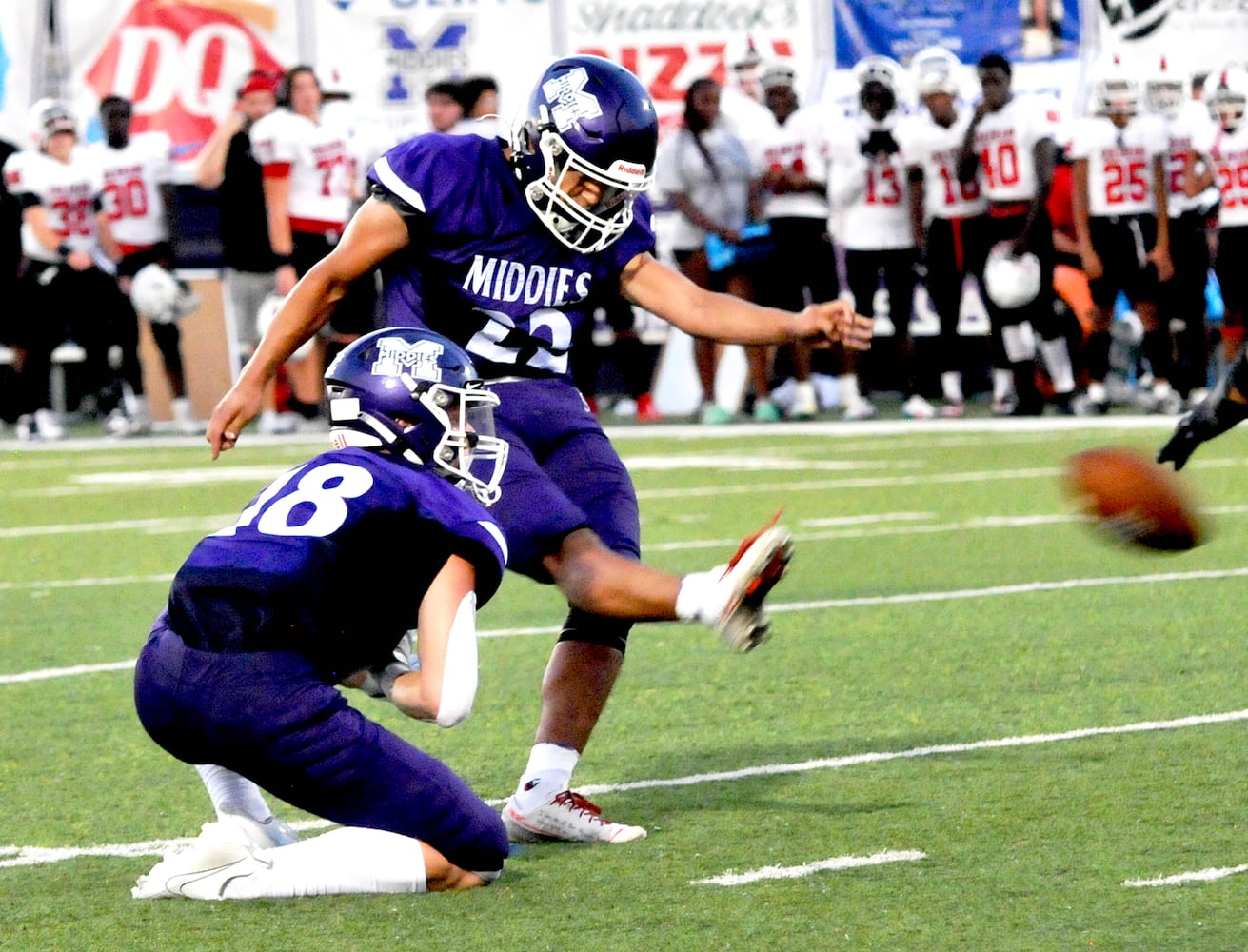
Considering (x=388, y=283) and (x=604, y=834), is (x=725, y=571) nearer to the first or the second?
(x=604, y=834)

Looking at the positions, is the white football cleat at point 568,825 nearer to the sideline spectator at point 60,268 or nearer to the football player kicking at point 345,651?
the football player kicking at point 345,651

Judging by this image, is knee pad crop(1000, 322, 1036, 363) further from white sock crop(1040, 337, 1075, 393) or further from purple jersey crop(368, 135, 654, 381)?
purple jersey crop(368, 135, 654, 381)

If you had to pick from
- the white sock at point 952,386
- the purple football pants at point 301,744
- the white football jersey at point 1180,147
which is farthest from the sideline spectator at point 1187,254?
the purple football pants at point 301,744

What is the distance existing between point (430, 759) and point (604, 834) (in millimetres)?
460

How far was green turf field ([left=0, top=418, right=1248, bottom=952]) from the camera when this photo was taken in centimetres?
380

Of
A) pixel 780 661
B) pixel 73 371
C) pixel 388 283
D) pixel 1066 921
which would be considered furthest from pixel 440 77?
pixel 1066 921

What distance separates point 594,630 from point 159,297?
9.88 m

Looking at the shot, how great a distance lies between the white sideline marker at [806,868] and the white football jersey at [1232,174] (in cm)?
970

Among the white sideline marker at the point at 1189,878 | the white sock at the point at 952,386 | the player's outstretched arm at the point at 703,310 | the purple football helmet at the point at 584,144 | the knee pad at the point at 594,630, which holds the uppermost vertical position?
the purple football helmet at the point at 584,144

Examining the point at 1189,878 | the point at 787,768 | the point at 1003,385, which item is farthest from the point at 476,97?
the point at 1189,878

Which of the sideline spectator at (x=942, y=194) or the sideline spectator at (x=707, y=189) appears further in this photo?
the sideline spectator at (x=707, y=189)

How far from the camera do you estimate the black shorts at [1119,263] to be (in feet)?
45.3

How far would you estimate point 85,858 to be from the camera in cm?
436

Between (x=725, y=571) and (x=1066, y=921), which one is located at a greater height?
(x=725, y=571)
